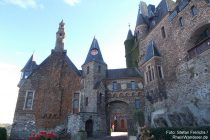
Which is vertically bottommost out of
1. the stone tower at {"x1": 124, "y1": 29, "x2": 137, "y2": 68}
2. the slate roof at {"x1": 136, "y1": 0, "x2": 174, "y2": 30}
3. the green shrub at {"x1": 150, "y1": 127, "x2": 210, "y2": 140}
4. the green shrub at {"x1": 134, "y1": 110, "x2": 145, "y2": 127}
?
the green shrub at {"x1": 150, "y1": 127, "x2": 210, "y2": 140}

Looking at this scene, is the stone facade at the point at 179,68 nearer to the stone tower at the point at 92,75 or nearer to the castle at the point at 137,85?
the castle at the point at 137,85

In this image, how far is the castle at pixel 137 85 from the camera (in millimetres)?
17922

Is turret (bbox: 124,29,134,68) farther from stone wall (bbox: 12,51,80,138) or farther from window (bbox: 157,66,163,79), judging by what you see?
stone wall (bbox: 12,51,80,138)

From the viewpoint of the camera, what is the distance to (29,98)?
2391cm

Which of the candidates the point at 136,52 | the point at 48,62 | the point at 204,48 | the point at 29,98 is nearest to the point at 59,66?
the point at 48,62

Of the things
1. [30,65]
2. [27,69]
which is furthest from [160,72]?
[30,65]

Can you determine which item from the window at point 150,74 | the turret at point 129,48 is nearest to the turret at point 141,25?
the turret at point 129,48

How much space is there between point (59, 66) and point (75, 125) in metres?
9.49

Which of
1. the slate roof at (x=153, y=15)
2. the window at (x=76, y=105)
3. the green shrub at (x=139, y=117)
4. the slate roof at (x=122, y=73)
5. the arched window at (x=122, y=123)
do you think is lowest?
the arched window at (x=122, y=123)

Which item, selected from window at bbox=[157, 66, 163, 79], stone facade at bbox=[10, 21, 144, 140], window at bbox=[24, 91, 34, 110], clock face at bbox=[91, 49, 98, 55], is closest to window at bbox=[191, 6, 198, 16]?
window at bbox=[157, 66, 163, 79]

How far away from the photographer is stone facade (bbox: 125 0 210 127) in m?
16.6

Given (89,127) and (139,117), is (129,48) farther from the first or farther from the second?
(89,127)

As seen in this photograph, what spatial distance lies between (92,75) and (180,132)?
18.8m

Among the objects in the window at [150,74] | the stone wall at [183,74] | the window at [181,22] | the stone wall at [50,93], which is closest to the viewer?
the stone wall at [183,74]
